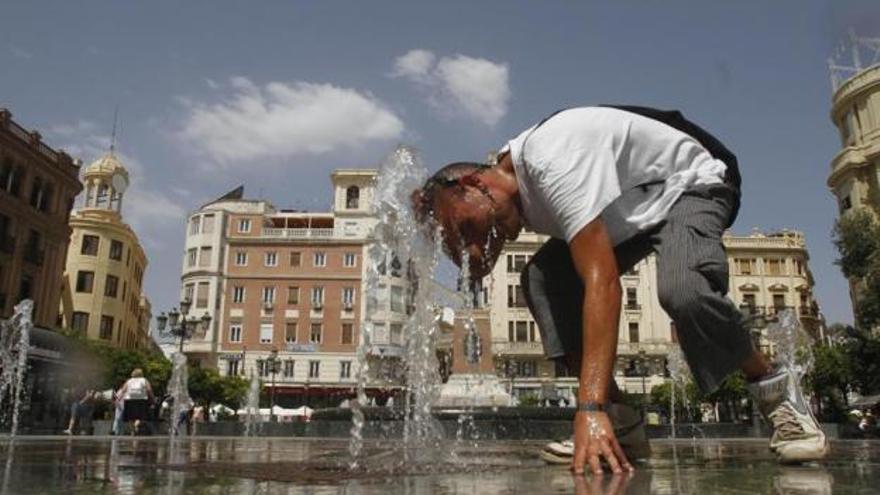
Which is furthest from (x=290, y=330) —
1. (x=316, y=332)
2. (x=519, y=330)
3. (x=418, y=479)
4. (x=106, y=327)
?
(x=418, y=479)

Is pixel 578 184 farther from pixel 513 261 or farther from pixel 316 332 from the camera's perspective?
pixel 513 261

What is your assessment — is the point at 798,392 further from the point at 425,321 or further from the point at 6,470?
the point at 425,321

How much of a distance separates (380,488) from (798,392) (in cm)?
198

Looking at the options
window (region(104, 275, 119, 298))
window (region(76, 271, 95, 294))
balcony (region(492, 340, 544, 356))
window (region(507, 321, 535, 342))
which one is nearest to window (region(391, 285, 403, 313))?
balcony (region(492, 340, 544, 356))

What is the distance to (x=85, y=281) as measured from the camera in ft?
156

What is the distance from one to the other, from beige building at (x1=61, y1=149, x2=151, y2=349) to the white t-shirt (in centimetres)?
4802

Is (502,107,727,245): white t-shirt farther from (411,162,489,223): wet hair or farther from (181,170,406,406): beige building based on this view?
(181,170,406,406): beige building

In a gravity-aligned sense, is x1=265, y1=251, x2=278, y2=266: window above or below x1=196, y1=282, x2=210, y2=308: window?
above

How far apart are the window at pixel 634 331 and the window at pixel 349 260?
21.5m

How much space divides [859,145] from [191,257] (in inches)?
1793

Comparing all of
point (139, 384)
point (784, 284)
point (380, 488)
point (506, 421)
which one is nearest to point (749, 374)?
point (380, 488)

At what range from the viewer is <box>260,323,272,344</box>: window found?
53.8 meters

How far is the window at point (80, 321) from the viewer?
154 feet

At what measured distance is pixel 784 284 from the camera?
192 ft
